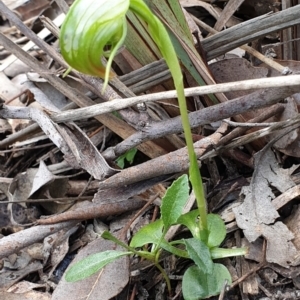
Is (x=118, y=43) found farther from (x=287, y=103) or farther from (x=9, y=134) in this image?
(x=9, y=134)

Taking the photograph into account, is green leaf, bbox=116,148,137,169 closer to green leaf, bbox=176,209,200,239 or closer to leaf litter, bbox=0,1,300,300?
leaf litter, bbox=0,1,300,300

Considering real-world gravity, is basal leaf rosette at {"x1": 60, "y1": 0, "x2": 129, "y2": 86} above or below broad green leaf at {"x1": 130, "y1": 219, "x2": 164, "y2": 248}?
above

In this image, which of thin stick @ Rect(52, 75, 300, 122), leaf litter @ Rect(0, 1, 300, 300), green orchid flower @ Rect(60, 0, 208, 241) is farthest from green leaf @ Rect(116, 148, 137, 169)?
green orchid flower @ Rect(60, 0, 208, 241)

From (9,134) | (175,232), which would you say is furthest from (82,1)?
(9,134)

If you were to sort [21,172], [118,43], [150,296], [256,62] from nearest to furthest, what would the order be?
[118,43] < [150,296] < [256,62] < [21,172]

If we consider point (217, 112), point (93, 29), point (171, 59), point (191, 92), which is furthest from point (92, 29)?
point (217, 112)

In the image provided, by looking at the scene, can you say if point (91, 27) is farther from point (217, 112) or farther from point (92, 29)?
point (217, 112)
